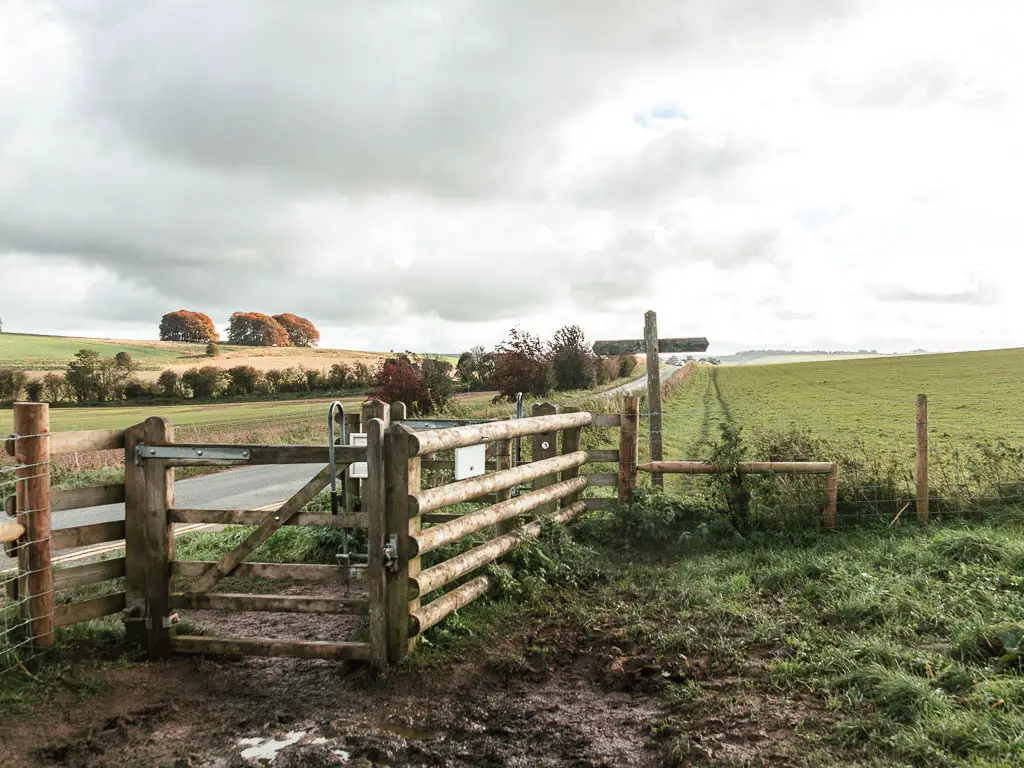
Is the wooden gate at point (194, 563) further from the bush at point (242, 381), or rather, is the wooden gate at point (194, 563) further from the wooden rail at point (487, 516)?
the bush at point (242, 381)

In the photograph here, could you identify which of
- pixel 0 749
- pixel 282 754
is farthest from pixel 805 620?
pixel 0 749

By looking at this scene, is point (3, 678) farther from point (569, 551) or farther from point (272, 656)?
point (569, 551)

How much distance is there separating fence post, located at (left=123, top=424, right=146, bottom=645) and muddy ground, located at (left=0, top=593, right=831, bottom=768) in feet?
1.31

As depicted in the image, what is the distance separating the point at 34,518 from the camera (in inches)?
204

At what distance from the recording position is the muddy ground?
3.97 m

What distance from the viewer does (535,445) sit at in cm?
838

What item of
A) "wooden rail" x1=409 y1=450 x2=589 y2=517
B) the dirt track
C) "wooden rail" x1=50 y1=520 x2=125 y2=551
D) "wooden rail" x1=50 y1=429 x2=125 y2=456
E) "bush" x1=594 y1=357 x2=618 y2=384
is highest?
"bush" x1=594 y1=357 x2=618 y2=384

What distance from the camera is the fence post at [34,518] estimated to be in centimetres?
517

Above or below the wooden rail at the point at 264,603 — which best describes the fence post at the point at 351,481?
above

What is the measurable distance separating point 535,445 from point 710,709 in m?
4.33

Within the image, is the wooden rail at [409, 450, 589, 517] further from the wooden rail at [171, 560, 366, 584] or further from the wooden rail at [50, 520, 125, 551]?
the wooden rail at [50, 520, 125, 551]

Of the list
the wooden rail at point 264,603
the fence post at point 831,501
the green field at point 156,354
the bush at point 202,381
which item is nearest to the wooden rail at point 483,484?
the wooden rail at point 264,603

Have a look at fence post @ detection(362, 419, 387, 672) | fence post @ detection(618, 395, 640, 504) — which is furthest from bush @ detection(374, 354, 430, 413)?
fence post @ detection(362, 419, 387, 672)

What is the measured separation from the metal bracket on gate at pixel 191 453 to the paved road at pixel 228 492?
20.6ft
